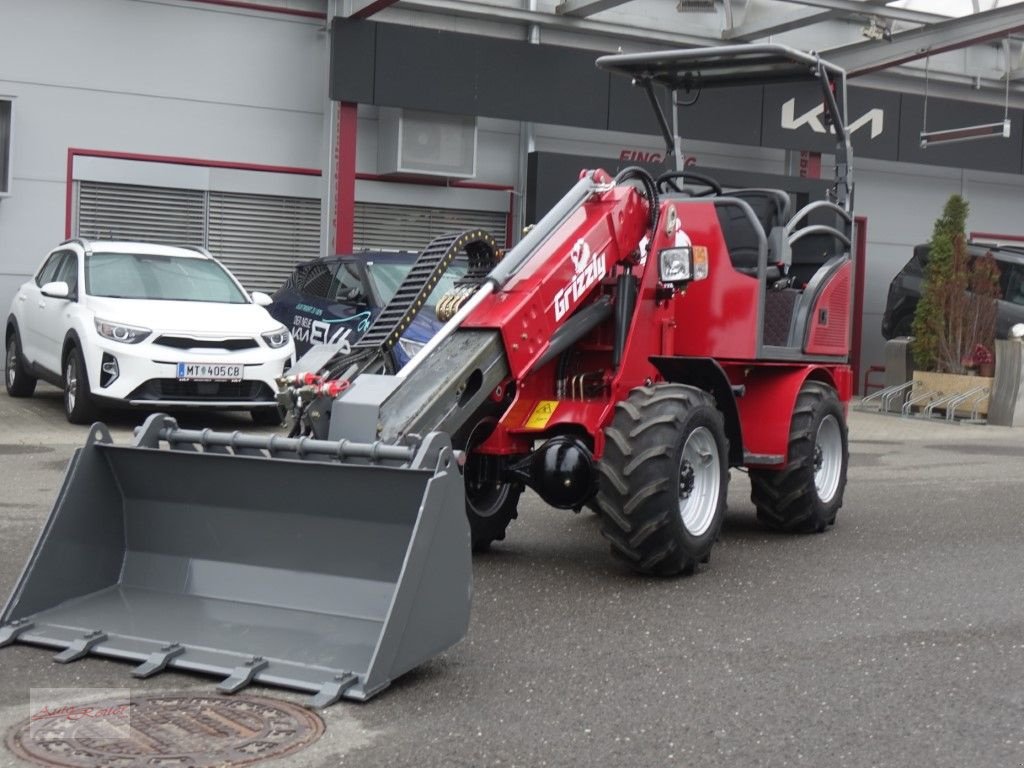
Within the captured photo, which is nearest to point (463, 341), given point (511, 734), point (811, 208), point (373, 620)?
point (373, 620)

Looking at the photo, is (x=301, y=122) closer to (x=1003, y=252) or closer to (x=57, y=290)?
(x=57, y=290)

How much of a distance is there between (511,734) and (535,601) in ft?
6.90

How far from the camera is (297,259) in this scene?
1972 centimetres

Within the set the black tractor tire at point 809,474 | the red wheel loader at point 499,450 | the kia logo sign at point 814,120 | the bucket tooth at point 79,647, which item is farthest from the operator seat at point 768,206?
the kia logo sign at point 814,120

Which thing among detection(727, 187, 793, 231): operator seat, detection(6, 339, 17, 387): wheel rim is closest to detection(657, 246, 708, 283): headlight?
detection(727, 187, 793, 231): operator seat

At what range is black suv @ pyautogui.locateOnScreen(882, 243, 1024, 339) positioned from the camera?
2111cm

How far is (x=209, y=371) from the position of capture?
44.3ft

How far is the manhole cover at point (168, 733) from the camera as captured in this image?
182 inches

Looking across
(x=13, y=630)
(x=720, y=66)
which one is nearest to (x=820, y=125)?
(x=720, y=66)

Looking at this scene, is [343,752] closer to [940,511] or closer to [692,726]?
[692,726]

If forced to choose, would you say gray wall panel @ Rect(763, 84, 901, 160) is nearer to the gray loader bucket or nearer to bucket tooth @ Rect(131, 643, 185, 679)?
the gray loader bucket

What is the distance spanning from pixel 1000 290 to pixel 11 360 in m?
13.2

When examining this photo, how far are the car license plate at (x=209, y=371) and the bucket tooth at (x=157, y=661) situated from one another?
800 cm

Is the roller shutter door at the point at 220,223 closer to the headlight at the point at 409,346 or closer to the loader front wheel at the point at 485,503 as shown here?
the headlight at the point at 409,346
